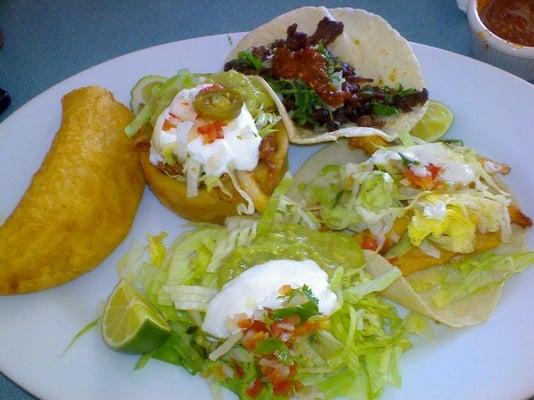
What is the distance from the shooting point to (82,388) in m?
2.39

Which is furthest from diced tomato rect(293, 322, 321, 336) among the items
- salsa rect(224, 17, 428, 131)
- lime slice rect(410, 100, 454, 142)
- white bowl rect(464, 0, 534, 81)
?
white bowl rect(464, 0, 534, 81)

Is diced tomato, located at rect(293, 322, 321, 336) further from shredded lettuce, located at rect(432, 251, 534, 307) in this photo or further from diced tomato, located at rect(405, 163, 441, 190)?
diced tomato, located at rect(405, 163, 441, 190)

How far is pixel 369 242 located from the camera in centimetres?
276

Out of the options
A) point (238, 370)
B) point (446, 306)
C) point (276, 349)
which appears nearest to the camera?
point (276, 349)

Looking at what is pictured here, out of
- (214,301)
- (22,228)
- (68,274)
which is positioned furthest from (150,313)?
(22,228)

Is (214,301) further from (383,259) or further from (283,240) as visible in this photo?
(383,259)

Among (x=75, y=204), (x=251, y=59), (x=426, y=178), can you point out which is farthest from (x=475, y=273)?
(x=75, y=204)

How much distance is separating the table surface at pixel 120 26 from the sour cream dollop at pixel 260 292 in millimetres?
1918

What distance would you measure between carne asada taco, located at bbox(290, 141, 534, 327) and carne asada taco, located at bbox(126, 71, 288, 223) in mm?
307

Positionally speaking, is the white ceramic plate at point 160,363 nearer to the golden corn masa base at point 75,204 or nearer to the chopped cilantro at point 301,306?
the golden corn masa base at point 75,204

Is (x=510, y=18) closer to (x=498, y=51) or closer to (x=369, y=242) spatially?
(x=498, y=51)

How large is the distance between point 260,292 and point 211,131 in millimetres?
737

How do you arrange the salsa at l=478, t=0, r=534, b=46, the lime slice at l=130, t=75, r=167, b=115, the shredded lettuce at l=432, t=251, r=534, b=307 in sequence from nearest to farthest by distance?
the shredded lettuce at l=432, t=251, r=534, b=307 < the lime slice at l=130, t=75, r=167, b=115 < the salsa at l=478, t=0, r=534, b=46

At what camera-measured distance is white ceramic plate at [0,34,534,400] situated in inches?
93.2
